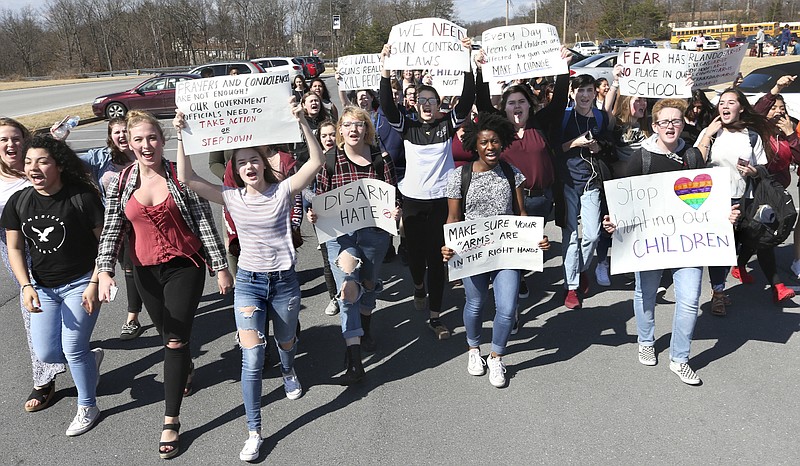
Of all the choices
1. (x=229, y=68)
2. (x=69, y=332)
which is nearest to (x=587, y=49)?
(x=229, y=68)

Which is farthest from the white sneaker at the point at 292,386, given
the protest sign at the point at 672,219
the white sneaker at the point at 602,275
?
the white sneaker at the point at 602,275

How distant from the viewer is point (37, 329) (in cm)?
374

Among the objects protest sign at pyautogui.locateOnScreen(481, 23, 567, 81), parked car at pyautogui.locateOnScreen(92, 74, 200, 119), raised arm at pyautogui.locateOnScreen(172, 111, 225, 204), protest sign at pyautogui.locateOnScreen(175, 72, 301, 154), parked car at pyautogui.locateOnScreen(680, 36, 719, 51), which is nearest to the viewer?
raised arm at pyautogui.locateOnScreen(172, 111, 225, 204)

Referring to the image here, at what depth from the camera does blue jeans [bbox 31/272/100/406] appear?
3.63 meters

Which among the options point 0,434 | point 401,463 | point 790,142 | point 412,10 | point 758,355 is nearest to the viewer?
point 401,463

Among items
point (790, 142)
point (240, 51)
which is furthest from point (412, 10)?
point (790, 142)

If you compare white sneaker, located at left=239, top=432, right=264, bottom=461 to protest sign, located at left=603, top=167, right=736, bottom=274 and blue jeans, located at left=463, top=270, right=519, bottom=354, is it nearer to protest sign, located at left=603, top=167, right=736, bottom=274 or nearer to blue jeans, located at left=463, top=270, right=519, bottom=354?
blue jeans, located at left=463, top=270, right=519, bottom=354

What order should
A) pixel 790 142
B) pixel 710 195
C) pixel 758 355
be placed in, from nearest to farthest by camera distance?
pixel 710 195 → pixel 758 355 → pixel 790 142

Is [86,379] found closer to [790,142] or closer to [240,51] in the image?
[790,142]

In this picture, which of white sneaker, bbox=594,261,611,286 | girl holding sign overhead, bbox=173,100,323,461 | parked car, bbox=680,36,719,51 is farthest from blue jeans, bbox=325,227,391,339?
parked car, bbox=680,36,719,51

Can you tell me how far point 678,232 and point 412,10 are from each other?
74795 millimetres

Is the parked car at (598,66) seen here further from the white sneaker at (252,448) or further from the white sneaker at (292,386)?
the white sneaker at (252,448)

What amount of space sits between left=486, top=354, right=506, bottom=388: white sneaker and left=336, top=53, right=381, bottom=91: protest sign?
14.8 feet

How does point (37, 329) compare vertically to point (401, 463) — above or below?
above
